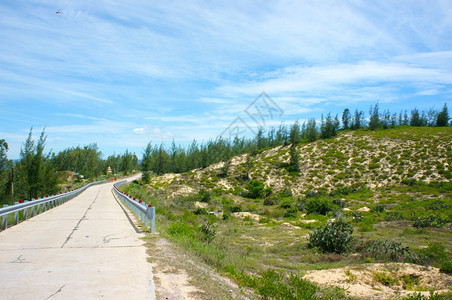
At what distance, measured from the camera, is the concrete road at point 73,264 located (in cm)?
535

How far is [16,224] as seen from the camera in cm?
1309

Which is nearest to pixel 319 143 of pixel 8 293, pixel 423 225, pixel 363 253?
pixel 423 225

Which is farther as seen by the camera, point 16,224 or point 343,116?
point 343,116

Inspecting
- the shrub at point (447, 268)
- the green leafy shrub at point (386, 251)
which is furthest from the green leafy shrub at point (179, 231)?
the shrub at point (447, 268)

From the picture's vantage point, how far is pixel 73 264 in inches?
280

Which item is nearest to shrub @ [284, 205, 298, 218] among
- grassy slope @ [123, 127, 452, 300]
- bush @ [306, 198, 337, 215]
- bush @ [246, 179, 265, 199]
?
grassy slope @ [123, 127, 452, 300]

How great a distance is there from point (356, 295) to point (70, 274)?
7.51 metres

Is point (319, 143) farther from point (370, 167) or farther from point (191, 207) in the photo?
point (191, 207)

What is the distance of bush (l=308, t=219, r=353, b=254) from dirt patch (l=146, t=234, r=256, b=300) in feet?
27.8

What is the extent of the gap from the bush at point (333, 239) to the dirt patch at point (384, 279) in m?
3.34

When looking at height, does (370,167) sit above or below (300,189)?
above

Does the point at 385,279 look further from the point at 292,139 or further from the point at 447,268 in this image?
the point at 292,139

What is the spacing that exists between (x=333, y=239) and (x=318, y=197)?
30.5 metres

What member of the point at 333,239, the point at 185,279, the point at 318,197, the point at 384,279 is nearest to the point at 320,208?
the point at 318,197
